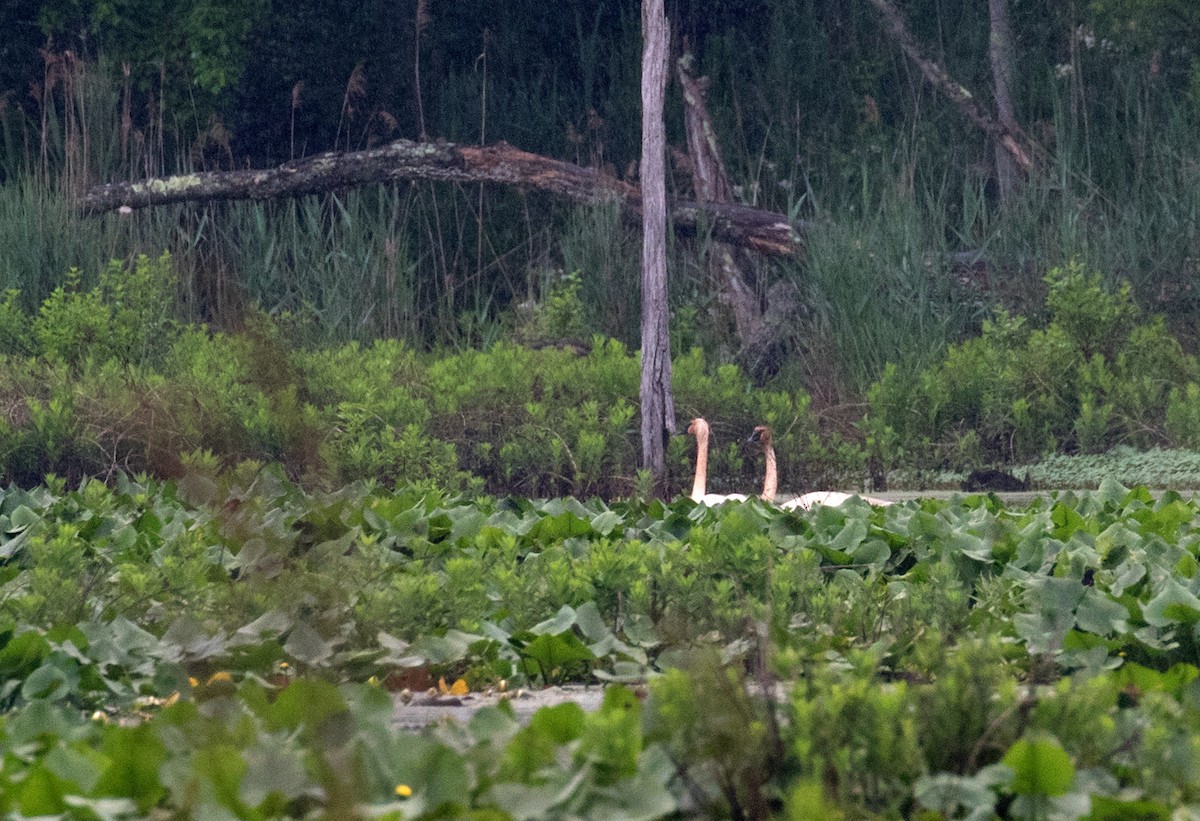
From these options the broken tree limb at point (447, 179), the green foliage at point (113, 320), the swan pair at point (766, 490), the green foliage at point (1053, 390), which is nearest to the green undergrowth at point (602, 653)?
the swan pair at point (766, 490)

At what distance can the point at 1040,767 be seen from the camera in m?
2.09

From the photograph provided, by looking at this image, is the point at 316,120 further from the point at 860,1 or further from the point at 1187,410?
the point at 1187,410

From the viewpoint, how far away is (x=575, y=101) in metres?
15.1

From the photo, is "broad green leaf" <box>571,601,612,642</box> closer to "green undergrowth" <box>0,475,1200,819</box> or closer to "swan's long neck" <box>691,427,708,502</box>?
"green undergrowth" <box>0,475,1200,819</box>

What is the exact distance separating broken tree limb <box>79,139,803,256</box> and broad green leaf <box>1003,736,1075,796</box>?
31.2 ft

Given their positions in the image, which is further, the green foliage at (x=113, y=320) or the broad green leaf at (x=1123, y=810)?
the green foliage at (x=113, y=320)

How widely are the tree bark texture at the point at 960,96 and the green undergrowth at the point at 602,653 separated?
7827 millimetres

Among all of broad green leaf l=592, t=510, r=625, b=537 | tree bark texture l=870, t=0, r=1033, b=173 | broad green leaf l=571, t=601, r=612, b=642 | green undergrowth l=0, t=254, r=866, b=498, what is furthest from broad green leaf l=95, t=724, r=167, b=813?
tree bark texture l=870, t=0, r=1033, b=173

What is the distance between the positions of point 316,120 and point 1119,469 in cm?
986

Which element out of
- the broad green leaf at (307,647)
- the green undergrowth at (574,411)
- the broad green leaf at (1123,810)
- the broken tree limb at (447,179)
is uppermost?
the broken tree limb at (447,179)

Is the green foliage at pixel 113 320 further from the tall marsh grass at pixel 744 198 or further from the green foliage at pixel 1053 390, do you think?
the green foliage at pixel 1053 390

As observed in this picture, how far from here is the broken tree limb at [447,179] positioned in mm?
11688

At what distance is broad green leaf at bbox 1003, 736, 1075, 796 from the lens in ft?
6.81

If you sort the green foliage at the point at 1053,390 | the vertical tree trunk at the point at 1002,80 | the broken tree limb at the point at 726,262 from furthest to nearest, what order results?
the vertical tree trunk at the point at 1002,80
the broken tree limb at the point at 726,262
the green foliage at the point at 1053,390
